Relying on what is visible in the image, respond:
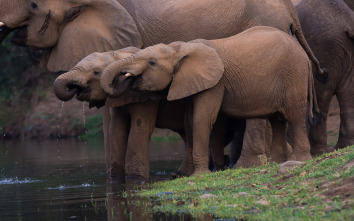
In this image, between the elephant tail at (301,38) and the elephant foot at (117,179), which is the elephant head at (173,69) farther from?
the elephant tail at (301,38)

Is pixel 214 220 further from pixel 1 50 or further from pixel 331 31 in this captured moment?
pixel 1 50

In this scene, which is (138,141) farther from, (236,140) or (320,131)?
(320,131)

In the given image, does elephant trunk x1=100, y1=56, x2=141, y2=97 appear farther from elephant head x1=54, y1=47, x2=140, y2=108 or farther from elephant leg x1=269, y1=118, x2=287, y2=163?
elephant leg x1=269, y1=118, x2=287, y2=163

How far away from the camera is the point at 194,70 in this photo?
9922mm

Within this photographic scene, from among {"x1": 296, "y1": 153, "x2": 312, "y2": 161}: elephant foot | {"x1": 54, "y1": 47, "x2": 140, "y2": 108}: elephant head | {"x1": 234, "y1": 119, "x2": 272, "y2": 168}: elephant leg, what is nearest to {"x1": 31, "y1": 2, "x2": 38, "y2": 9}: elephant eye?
{"x1": 54, "y1": 47, "x2": 140, "y2": 108}: elephant head

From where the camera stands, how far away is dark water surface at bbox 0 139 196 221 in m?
7.30

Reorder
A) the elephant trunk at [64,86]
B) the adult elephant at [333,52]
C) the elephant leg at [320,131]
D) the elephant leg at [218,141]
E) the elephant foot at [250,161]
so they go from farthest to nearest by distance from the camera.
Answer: the elephant leg at [320,131]
the adult elephant at [333,52]
the elephant leg at [218,141]
the elephant foot at [250,161]
the elephant trunk at [64,86]

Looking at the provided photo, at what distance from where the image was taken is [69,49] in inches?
423

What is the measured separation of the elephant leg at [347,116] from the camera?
12.1 m

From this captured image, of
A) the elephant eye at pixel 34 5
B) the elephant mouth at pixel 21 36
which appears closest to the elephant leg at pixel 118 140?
the elephant mouth at pixel 21 36

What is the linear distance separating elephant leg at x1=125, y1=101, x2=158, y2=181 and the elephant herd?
0.5 inches

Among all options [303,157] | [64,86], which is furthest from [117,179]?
[303,157]

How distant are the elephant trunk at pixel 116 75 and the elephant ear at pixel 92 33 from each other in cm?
131

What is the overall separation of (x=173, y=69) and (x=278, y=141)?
175 cm
